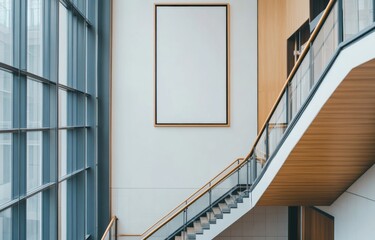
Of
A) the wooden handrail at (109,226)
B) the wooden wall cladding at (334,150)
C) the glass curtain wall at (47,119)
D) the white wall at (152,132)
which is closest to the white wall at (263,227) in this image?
the white wall at (152,132)

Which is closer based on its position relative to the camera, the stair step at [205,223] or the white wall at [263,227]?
the stair step at [205,223]

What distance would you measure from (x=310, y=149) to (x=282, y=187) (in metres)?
2.17

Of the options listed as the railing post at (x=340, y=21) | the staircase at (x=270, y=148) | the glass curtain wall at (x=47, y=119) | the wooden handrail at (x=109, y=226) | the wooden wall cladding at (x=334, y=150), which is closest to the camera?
the railing post at (x=340, y=21)

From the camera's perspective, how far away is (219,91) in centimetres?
1516

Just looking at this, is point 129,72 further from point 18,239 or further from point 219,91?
point 18,239

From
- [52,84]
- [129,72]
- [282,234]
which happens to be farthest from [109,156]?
[282,234]

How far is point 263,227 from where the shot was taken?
15.1 meters

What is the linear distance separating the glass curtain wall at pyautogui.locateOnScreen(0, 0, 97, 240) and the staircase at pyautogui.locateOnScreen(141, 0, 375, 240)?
3430mm

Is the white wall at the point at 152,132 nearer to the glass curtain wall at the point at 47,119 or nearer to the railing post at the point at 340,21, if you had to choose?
the glass curtain wall at the point at 47,119

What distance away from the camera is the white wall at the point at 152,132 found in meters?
15.1

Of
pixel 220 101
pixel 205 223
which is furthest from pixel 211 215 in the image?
pixel 220 101

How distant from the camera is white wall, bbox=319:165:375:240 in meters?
8.72

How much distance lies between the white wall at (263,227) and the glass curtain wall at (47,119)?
515 centimetres

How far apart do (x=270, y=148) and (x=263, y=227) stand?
6418mm
